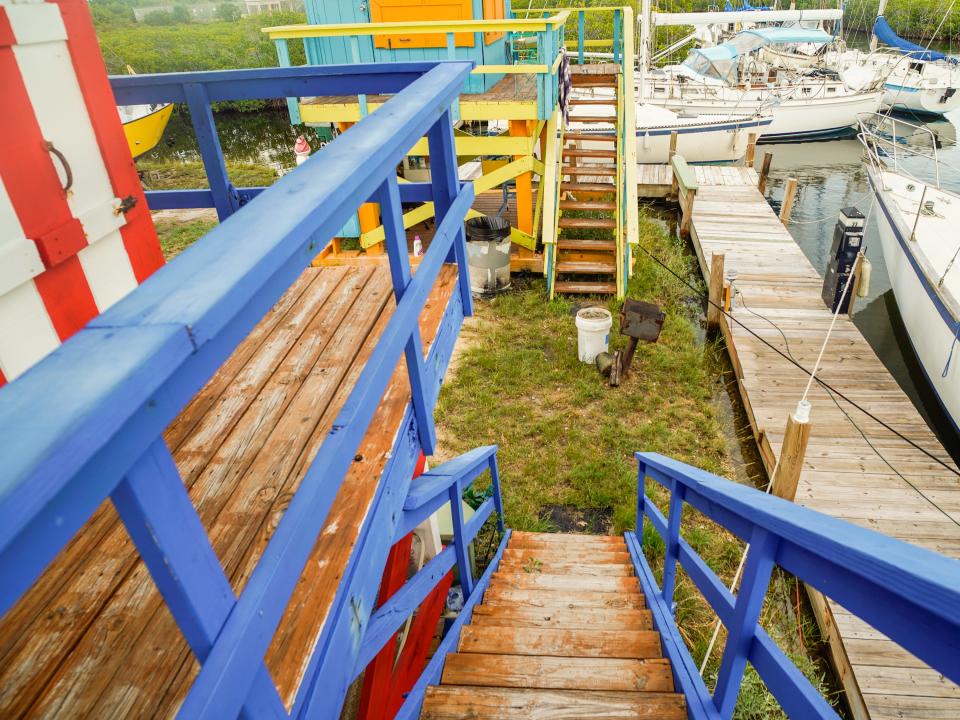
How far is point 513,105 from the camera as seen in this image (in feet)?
26.9

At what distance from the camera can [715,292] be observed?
8.91 m

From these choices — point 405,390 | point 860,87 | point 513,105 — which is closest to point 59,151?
point 405,390

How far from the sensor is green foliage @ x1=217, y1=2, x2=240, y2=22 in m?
50.9

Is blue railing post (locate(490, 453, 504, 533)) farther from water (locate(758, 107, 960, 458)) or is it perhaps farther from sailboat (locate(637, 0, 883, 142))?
sailboat (locate(637, 0, 883, 142))

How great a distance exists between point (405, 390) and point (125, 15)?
6022 centimetres

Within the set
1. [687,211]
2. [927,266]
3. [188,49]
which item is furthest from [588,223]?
[188,49]

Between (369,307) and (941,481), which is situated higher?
(369,307)

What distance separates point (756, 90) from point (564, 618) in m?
19.3

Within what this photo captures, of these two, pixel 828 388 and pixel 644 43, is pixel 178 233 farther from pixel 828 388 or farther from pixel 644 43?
pixel 644 43

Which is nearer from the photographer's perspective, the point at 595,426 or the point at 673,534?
the point at 673,534

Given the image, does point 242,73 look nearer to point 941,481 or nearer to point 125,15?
point 941,481

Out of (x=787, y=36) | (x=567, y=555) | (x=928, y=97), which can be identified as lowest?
(x=928, y=97)

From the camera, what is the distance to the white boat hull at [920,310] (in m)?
7.63

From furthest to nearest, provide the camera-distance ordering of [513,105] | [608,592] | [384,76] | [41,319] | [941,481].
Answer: [513,105] < [941,481] < [608,592] < [384,76] < [41,319]
